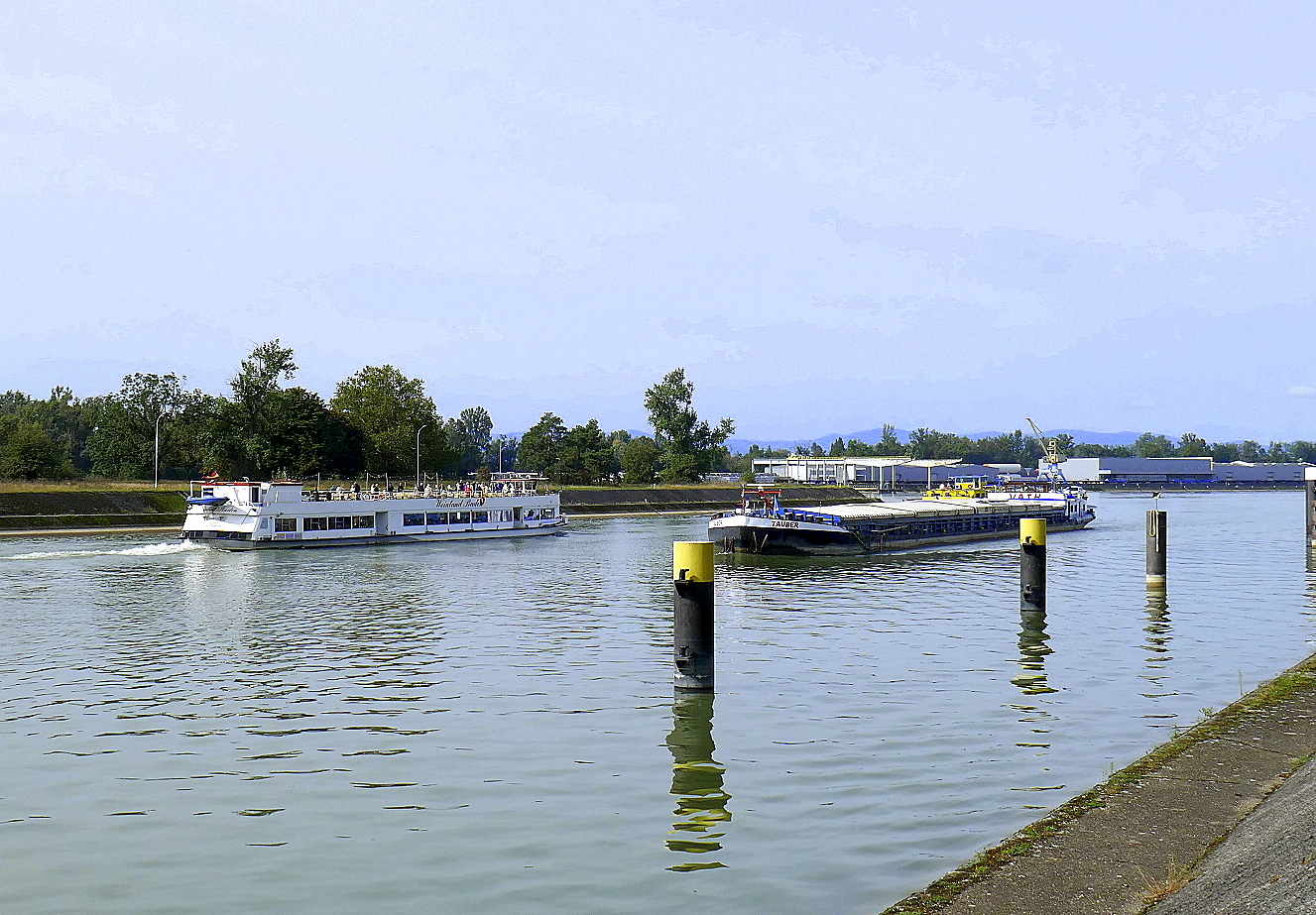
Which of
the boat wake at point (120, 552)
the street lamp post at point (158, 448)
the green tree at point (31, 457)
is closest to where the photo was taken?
the boat wake at point (120, 552)

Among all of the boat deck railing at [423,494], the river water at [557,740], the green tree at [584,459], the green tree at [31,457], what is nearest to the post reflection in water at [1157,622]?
the river water at [557,740]

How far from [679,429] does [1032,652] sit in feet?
451

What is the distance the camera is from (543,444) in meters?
168

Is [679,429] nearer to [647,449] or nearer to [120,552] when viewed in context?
[647,449]

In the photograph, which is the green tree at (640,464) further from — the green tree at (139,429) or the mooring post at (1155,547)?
the mooring post at (1155,547)

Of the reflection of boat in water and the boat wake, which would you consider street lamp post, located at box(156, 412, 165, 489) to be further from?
the reflection of boat in water

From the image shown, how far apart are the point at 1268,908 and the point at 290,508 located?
222ft

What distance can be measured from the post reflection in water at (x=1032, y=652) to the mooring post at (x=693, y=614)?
258 inches

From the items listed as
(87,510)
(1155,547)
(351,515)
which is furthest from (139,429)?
(1155,547)

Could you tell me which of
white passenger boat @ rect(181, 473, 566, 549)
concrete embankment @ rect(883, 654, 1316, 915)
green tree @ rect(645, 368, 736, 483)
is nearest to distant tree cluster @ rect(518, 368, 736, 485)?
green tree @ rect(645, 368, 736, 483)

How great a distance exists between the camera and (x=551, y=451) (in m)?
167

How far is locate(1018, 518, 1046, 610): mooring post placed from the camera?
36062 millimetres

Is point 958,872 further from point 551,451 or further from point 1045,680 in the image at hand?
point 551,451

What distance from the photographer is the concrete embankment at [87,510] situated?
8275 centimetres
